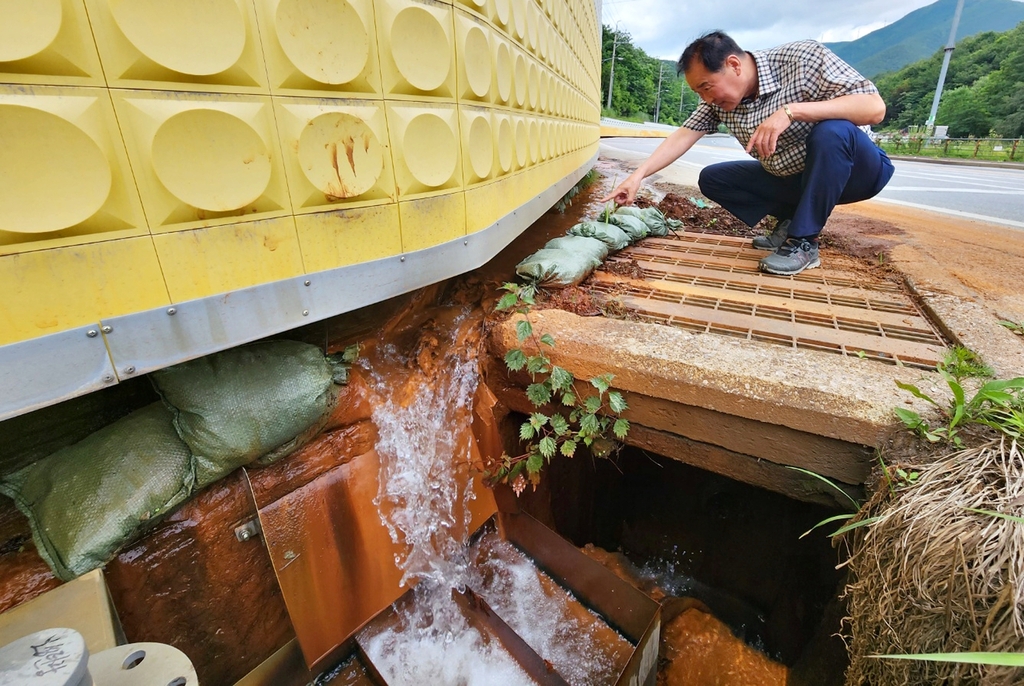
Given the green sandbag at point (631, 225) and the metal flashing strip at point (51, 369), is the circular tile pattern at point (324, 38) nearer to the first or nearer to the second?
the metal flashing strip at point (51, 369)

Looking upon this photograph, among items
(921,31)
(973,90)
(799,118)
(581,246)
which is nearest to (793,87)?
(799,118)

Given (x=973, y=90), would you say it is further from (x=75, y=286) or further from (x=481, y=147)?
(x=75, y=286)

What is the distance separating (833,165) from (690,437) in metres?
1.78

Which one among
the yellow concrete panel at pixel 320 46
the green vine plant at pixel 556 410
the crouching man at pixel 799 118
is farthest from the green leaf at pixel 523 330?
the crouching man at pixel 799 118

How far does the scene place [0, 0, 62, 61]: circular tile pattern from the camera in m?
0.91

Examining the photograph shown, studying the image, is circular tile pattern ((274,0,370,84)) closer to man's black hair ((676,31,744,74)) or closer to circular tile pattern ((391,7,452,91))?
circular tile pattern ((391,7,452,91))

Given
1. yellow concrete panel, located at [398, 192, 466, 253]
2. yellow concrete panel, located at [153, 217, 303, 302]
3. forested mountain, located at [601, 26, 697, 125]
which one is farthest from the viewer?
forested mountain, located at [601, 26, 697, 125]

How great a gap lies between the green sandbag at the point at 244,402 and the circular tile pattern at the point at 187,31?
89 centimetres

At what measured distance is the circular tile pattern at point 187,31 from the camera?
106 cm

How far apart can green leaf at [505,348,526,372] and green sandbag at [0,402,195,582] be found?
1.19 m

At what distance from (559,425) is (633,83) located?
57631 millimetres

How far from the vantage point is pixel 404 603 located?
2035mm

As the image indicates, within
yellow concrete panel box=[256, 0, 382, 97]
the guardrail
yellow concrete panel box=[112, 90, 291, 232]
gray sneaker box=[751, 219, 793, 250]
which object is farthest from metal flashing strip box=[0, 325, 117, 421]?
the guardrail

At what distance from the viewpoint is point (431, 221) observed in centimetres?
180
